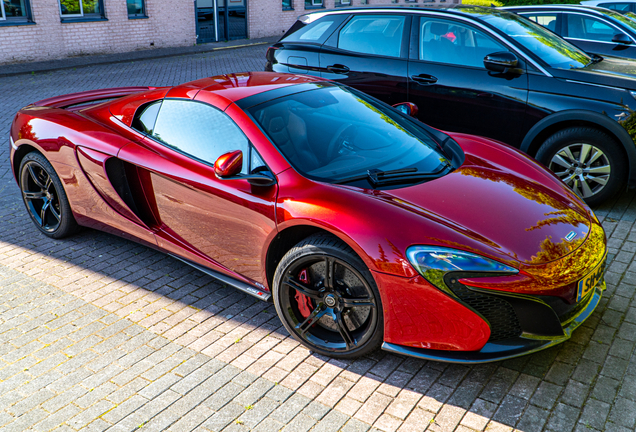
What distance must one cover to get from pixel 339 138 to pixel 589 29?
7.48 m

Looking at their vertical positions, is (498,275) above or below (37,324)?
above

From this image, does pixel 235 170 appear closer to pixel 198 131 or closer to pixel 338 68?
pixel 198 131

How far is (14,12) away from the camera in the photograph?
13500mm

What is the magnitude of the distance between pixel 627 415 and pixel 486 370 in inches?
28.5

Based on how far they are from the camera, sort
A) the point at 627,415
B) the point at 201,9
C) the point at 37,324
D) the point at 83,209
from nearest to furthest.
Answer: the point at 627,415
the point at 37,324
the point at 83,209
the point at 201,9

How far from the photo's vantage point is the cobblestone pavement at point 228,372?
9.42 feet

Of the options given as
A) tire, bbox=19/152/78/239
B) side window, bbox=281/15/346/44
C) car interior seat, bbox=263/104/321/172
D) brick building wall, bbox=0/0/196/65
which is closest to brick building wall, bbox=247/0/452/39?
brick building wall, bbox=0/0/196/65

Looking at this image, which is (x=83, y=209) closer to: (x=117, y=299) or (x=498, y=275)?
(x=117, y=299)

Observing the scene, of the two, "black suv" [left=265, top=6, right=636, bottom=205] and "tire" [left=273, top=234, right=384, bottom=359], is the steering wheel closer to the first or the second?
"tire" [left=273, top=234, right=384, bottom=359]

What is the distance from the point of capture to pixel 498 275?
2830 millimetres

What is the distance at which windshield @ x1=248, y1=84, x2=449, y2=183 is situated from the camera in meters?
3.53

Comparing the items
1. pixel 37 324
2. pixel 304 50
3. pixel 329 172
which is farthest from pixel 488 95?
pixel 37 324

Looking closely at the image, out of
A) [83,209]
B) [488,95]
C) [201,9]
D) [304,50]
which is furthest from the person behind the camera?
[201,9]

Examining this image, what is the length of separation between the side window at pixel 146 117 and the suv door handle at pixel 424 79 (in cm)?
304
